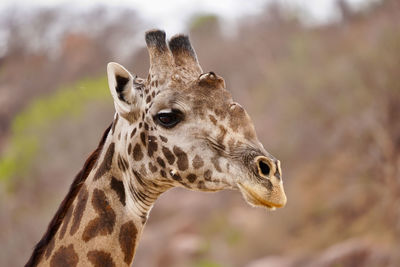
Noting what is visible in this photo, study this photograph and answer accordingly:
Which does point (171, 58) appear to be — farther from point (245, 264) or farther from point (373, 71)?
point (373, 71)

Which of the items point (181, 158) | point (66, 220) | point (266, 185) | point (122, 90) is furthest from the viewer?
point (66, 220)

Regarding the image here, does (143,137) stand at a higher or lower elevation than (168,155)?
higher

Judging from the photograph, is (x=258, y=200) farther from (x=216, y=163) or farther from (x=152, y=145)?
(x=152, y=145)

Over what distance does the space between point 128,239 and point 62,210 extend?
2.12 ft

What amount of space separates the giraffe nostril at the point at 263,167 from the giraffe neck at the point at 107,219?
3.12 ft

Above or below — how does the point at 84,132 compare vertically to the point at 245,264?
above

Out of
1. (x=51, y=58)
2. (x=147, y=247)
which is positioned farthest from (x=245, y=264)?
(x=51, y=58)

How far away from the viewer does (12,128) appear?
1946 inches

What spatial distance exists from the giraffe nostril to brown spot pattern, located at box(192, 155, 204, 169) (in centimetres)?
48

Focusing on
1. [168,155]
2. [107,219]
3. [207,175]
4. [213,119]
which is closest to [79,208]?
[107,219]

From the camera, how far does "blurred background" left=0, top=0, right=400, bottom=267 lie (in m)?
22.3

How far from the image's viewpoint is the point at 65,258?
4.51m

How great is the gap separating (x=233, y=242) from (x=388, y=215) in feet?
23.4

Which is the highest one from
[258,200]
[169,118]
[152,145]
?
[169,118]
